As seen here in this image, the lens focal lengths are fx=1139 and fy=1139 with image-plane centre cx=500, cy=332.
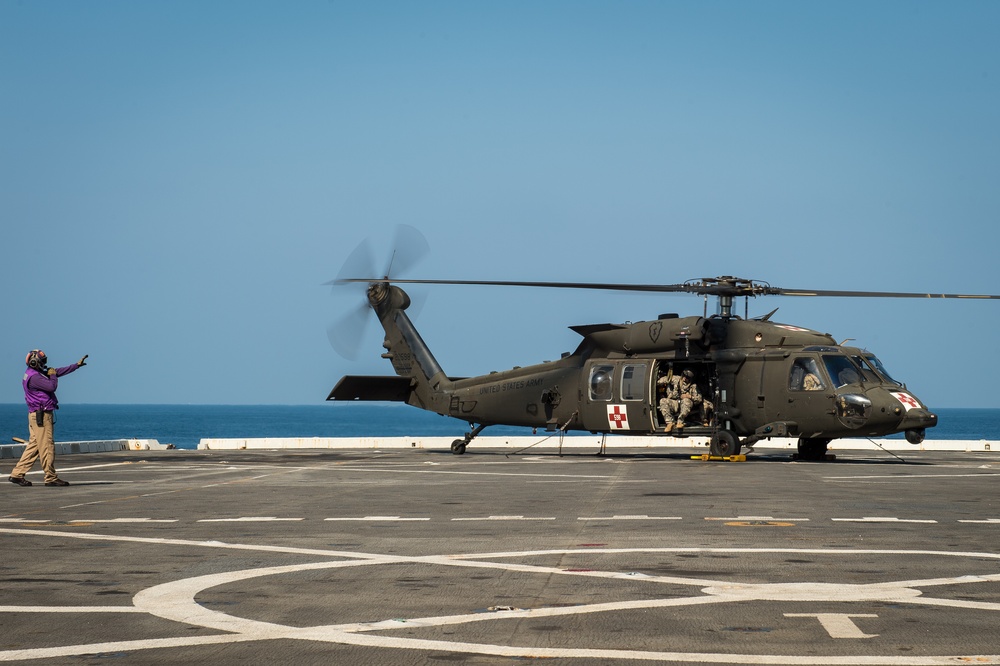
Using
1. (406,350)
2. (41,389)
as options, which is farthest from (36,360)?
(406,350)

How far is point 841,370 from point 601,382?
21.9ft

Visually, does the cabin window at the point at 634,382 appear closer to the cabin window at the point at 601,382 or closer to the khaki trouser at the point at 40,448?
the cabin window at the point at 601,382

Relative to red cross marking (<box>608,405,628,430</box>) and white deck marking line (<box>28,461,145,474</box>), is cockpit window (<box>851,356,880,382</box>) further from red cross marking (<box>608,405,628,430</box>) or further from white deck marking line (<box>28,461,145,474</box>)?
white deck marking line (<box>28,461,145,474</box>)

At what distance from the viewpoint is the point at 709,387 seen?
30984mm

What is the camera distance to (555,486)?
2023 cm

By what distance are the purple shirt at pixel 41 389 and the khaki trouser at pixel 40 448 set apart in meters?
0.19

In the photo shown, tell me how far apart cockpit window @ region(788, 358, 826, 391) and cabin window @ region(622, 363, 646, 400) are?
401 cm

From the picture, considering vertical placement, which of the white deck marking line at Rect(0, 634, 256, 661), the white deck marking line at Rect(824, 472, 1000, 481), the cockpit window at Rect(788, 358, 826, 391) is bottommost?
the white deck marking line at Rect(824, 472, 1000, 481)

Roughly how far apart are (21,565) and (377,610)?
4.15m

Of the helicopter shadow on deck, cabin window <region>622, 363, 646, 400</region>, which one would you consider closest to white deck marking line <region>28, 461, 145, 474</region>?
the helicopter shadow on deck

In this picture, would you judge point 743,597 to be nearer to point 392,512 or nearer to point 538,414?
point 392,512

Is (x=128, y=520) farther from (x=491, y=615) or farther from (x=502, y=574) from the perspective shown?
(x=491, y=615)

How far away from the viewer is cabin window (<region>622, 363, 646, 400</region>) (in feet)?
102

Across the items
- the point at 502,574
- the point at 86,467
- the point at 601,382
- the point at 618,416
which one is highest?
the point at 601,382
